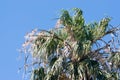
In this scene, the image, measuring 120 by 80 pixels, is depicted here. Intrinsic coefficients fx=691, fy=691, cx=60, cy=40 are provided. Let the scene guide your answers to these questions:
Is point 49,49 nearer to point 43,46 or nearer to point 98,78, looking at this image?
point 43,46

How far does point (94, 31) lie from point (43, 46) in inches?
81.7

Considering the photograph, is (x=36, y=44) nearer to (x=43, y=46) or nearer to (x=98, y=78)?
(x=43, y=46)

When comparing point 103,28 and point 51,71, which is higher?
point 103,28

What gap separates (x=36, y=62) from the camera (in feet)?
85.5

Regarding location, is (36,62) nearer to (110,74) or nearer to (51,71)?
(51,71)

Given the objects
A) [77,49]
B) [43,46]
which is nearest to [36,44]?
[43,46]

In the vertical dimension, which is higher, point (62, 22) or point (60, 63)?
point (62, 22)

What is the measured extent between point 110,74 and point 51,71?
2.20 m

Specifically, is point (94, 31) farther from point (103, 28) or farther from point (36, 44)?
point (36, 44)

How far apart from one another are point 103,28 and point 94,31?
1.28 ft

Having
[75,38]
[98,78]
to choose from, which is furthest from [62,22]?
[98,78]

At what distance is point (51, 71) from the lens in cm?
2573

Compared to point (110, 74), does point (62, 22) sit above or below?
above

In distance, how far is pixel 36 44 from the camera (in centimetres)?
2659
